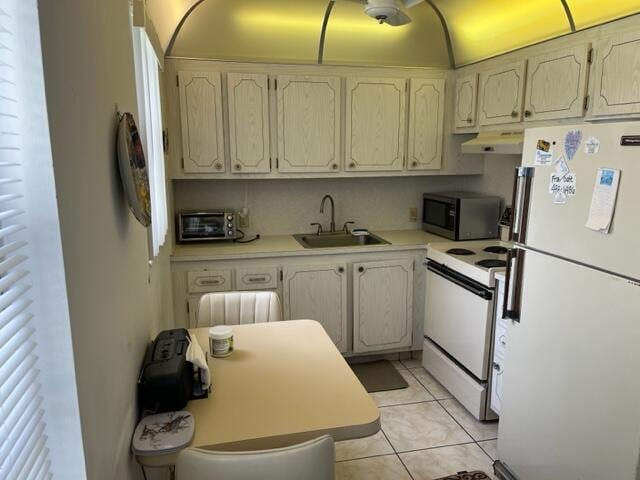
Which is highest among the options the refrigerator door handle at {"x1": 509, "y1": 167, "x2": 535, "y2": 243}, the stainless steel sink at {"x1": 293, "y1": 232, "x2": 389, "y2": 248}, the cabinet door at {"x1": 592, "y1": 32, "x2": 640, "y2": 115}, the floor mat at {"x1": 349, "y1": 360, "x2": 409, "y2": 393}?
the cabinet door at {"x1": 592, "y1": 32, "x2": 640, "y2": 115}

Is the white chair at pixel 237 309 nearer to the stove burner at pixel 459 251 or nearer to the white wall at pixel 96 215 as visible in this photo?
the white wall at pixel 96 215

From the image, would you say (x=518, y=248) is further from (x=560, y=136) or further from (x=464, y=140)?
(x=464, y=140)

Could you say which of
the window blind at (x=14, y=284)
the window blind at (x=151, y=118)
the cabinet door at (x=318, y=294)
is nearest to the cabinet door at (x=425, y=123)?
the cabinet door at (x=318, y=294)

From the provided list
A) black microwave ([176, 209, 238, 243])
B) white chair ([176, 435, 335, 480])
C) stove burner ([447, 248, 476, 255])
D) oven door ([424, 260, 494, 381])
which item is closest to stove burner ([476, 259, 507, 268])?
oven door ([424, 260, 494, 381])

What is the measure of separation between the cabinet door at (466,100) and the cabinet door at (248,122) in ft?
4.67

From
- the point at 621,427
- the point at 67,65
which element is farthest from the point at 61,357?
the point at 621,427

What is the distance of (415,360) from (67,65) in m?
3.23

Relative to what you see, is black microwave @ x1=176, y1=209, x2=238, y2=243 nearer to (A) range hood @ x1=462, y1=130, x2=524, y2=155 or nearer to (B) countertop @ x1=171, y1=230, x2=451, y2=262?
(B) countertop @ x1=171, y1=230, x2=451, y2=262

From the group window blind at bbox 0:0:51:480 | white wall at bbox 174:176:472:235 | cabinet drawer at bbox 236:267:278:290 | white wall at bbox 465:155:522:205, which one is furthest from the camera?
white wall at bbox 174:176:472:235

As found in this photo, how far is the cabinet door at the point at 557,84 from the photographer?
92.9 inches

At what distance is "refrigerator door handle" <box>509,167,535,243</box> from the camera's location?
2016mm

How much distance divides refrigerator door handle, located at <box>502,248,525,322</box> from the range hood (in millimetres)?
877

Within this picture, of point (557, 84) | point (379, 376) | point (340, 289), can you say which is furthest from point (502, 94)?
point (379, 376)

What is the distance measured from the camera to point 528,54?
9.01 ft
